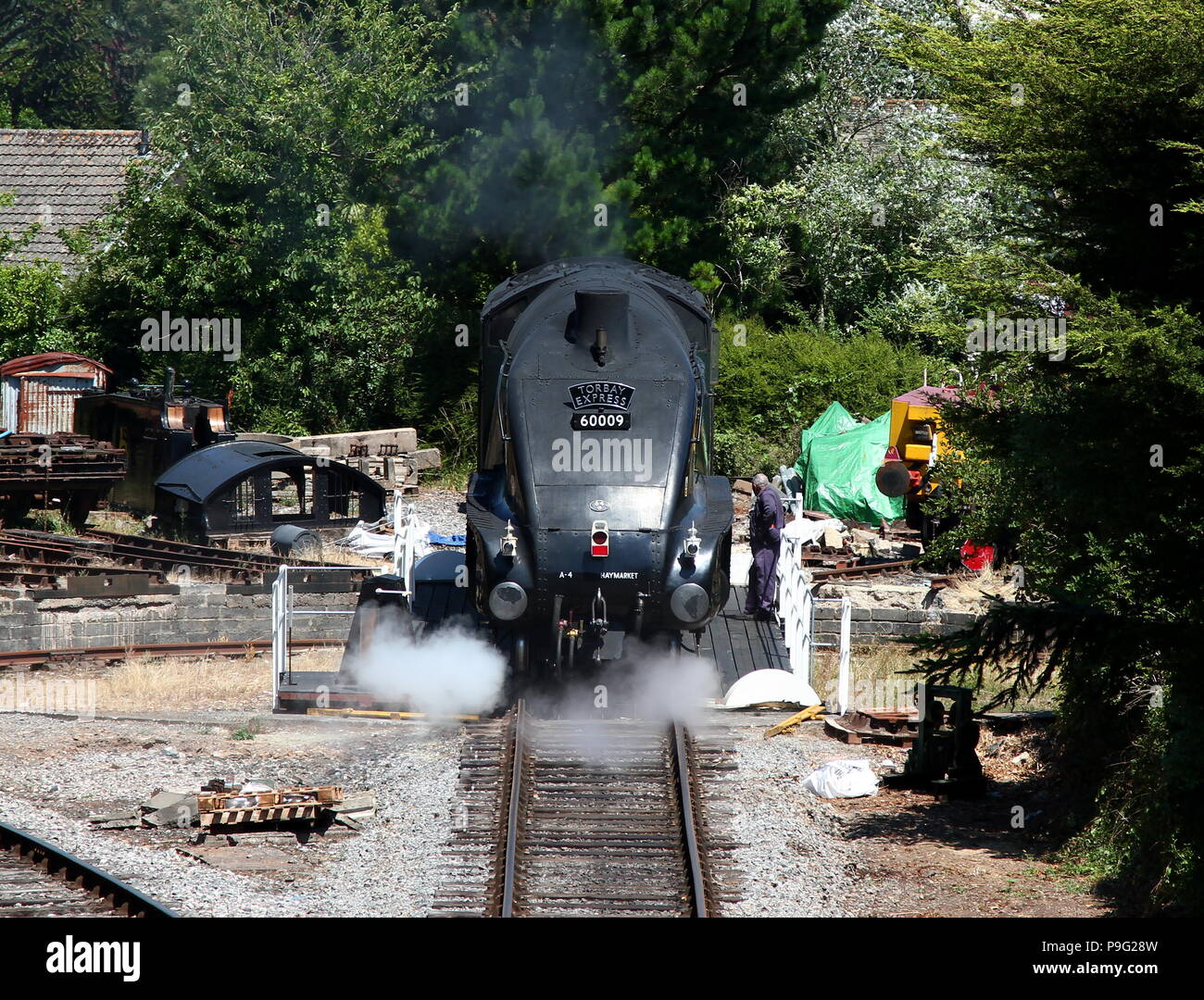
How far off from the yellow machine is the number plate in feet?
35.1

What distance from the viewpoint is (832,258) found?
107ft

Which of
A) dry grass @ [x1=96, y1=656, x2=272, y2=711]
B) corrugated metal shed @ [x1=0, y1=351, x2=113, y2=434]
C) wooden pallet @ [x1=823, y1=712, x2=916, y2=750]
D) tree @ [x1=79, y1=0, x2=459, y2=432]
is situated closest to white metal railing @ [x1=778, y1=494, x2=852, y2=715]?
wooden pallet @ [x1=823, y1=712, x2=916, y2=750]

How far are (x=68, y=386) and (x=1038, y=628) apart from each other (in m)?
24.4

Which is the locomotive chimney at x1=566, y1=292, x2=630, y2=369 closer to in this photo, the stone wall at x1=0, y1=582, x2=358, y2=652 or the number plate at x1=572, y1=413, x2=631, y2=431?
the number plate at x1=572, y1=413, x2=631, y2=431

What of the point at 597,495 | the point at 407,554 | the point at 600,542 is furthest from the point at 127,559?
the point at 600,542

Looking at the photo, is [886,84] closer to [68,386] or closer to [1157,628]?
[68,386]

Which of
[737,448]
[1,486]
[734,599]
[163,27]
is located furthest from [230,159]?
[163,27]

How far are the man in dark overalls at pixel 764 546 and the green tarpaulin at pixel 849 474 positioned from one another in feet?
31.9

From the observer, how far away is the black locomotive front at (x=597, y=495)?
12359mm

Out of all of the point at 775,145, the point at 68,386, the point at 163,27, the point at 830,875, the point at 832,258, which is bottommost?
the point at 830,875

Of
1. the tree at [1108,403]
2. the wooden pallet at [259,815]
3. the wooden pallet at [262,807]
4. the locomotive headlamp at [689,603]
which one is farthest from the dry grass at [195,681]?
the tree at [1108,403]

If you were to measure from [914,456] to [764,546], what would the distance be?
26.3ft

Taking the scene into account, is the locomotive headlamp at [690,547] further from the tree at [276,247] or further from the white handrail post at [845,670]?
the tree at [276,247]

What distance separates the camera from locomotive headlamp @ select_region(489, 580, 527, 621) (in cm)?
1239
